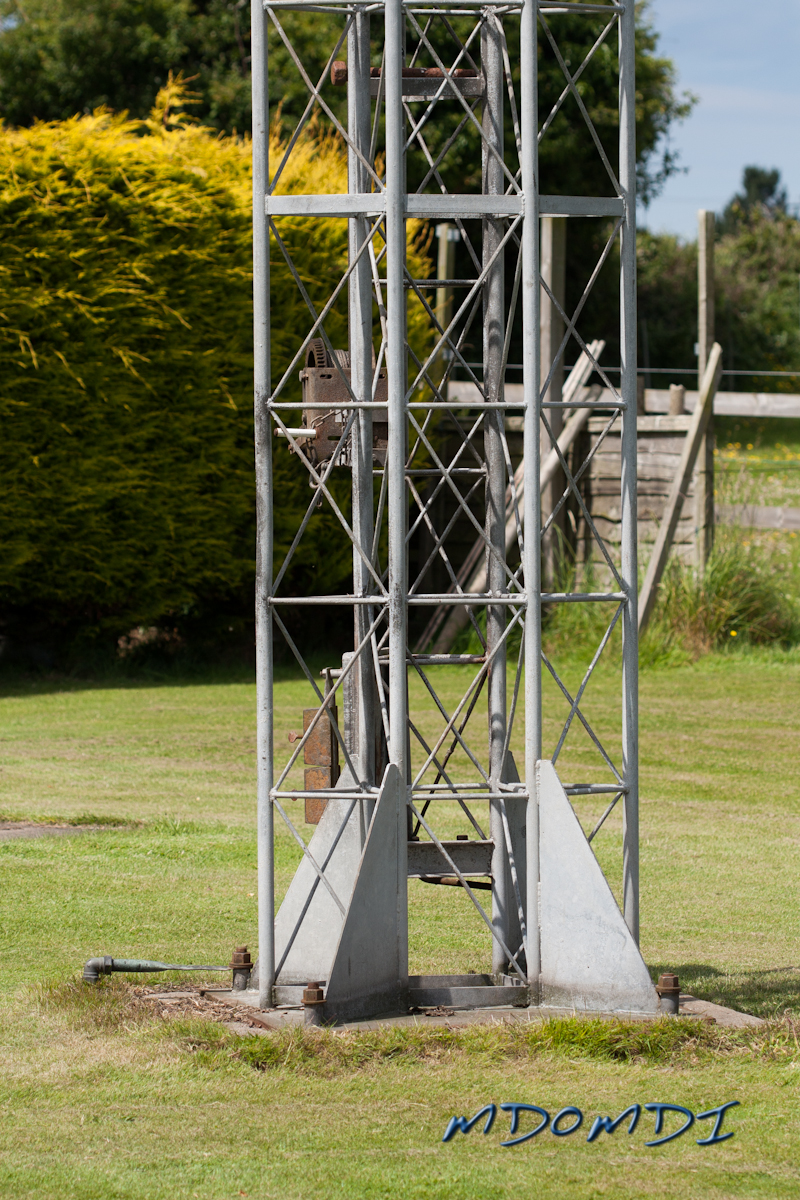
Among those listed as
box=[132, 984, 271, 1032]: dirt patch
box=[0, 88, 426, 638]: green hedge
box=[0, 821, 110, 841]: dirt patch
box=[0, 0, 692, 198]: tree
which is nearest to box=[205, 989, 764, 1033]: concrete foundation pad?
box=[132, 984, 271, 1032]: dirt patch

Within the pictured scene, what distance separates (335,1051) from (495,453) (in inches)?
90.3

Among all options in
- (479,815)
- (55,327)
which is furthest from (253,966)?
(55,327)

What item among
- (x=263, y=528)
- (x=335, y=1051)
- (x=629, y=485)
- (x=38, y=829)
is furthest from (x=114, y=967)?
(x=38, y=829)

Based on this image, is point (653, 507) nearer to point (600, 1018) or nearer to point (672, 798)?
point (672, 798)

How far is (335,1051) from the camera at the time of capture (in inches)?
193

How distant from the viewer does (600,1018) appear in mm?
5195

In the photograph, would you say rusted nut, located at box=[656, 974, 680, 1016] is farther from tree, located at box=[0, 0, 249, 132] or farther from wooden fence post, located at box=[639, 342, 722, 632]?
tree, located at box=[0, 0, 249, 132]

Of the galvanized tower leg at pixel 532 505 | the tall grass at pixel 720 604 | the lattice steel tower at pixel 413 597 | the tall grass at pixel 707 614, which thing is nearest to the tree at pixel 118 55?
the tall grass at pixel 707 614

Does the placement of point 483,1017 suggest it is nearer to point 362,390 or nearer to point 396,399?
point 396,399

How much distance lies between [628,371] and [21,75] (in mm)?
22144

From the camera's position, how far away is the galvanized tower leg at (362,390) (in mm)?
5855

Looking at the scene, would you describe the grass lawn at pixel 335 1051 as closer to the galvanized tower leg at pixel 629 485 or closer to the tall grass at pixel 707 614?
the galvanized tower leg at pixel 629 485

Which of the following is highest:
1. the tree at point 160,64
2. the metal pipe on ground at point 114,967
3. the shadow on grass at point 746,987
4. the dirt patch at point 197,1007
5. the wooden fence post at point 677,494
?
the tree at point 160,64

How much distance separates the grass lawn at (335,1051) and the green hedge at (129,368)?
469 centimetres
